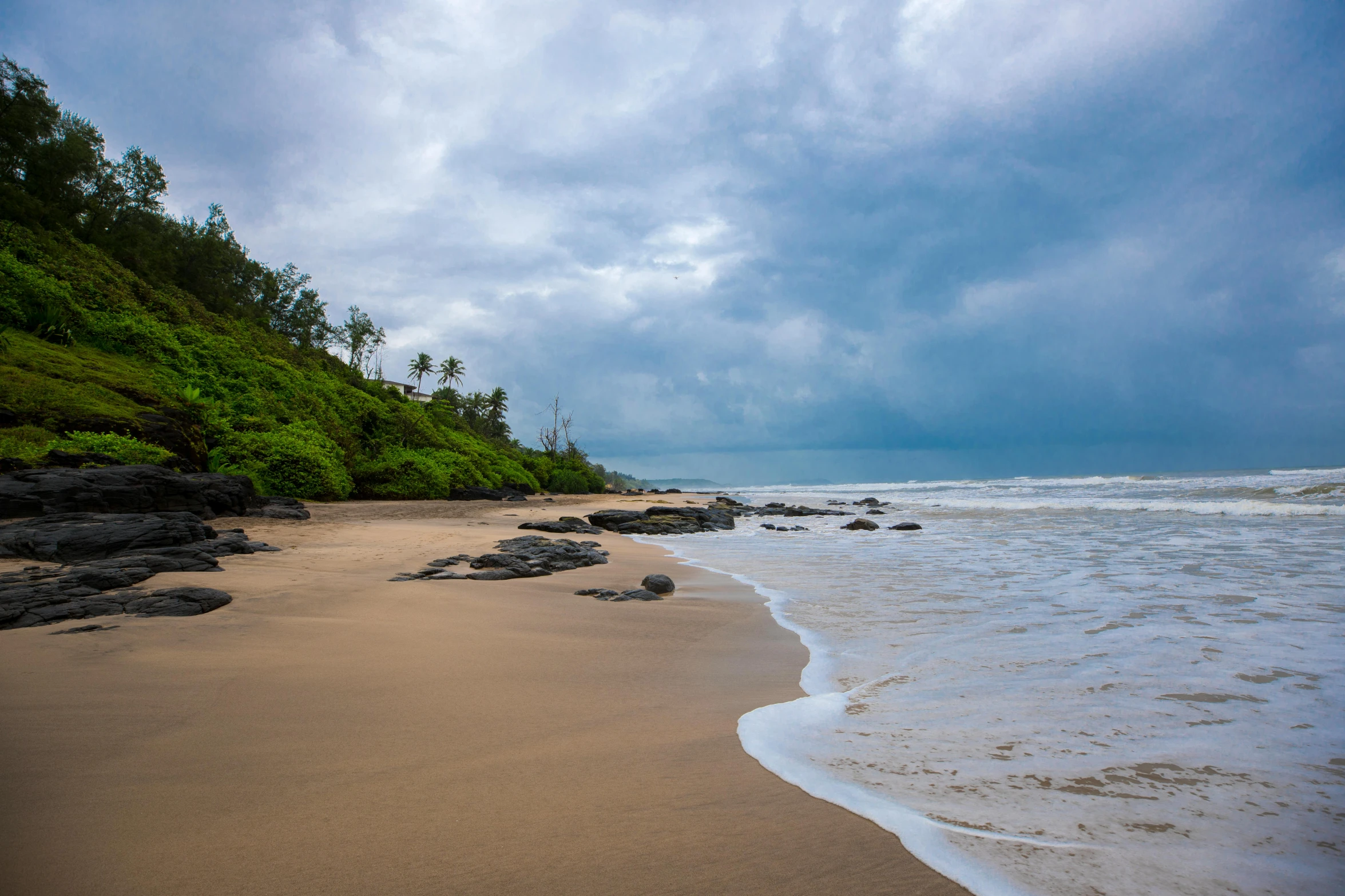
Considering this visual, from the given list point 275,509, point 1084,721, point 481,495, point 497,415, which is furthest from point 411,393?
point 1084,721

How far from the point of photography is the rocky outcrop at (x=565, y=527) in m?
13.7

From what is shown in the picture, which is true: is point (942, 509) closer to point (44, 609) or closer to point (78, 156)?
point (44, 609)

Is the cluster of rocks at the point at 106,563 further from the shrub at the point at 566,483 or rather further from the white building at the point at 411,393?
the white building at the point at 411,393

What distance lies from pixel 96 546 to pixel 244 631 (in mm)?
3733

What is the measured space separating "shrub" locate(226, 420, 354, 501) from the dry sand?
1461cm

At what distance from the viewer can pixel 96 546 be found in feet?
20.6

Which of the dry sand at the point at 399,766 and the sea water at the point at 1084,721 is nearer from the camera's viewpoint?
the dry sand at the point at 399,766

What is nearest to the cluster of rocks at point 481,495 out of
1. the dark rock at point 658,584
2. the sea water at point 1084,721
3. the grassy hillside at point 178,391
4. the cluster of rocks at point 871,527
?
the grassy hillside at point 178,391

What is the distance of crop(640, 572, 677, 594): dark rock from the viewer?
6844mm

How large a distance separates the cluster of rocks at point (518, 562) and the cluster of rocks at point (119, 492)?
16.8 ft

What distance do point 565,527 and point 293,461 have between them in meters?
9.56

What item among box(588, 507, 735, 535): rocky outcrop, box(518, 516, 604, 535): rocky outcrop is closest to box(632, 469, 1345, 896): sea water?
box(518, 516, 604, 535): rocky outcrop

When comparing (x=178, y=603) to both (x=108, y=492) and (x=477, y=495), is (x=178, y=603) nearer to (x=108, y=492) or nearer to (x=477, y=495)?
(x=108, y=492)

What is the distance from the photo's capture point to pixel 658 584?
686 centimetres
